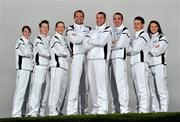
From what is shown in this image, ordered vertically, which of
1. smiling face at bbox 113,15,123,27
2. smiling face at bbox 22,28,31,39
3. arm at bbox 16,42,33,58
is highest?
smiling face at bbox 113,15,123,27

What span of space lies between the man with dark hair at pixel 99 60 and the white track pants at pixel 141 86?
78 centimetres

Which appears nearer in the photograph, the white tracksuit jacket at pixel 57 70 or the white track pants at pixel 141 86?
A: the white track pants at pixel 141 86

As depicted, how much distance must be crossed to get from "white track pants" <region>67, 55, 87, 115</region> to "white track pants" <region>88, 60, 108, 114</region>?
345mm

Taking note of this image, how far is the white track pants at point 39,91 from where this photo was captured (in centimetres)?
1614

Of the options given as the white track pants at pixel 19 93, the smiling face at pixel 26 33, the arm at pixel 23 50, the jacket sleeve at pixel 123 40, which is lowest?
the white track pants at pixel 19 93

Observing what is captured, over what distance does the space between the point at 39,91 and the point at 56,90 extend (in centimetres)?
55

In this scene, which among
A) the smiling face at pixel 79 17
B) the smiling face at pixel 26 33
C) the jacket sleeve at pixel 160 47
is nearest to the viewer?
the smiling face at pixel 79 17

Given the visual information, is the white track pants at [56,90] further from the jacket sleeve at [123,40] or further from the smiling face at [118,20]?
the smiling face at [118,20]

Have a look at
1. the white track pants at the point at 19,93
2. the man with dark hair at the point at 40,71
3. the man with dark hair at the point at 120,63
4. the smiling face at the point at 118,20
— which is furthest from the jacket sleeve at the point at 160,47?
the white track pants at the point at 19,93

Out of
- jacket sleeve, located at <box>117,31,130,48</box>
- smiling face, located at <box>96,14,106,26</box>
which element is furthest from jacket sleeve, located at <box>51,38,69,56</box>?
jacket sleeve, located at <box>117,31,130,48</box>

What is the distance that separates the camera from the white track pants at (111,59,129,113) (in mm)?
15477

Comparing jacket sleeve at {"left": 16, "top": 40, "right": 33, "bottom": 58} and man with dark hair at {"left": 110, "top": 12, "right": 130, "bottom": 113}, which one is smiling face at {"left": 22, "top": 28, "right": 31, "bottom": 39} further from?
man with dark hair at {"left": 110, "top": 12, "right": 130, "bottom": 113}

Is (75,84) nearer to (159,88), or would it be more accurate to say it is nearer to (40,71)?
(40,71)

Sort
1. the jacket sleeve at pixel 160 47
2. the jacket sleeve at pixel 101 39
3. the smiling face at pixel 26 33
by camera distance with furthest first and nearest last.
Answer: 1. the smiling face at pixel 26 33
2. the jacket sleeve at pixel 160 47
3. the jacket sleeve at pixel 101 39
